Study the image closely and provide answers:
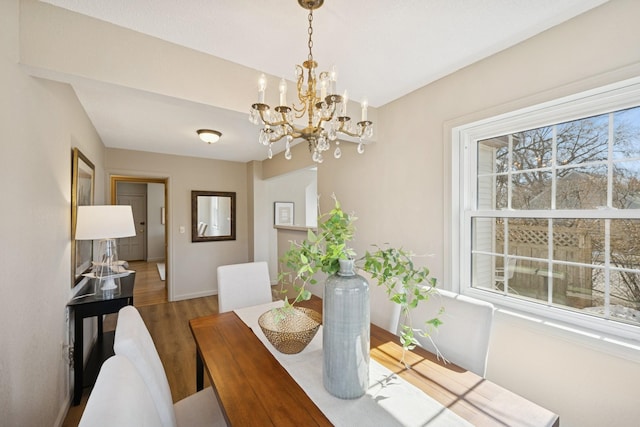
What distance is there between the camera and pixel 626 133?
1.36 metres

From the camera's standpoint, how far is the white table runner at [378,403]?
87 centimetres

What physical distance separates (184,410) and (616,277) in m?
2.20

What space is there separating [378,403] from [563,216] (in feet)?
4.77

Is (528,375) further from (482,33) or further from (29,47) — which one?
(29,47)

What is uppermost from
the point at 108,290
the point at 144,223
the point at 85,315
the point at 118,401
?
the point at 144,223

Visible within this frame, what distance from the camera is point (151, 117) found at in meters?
2.71

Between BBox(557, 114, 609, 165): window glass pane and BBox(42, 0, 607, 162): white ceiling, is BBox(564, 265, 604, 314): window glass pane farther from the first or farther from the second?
BBox(42, 0, 607, 162): white ceiling

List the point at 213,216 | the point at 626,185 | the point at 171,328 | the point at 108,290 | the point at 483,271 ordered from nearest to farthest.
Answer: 1. the point at 626,185
2. the point at 483,271
3. the point at 108,290
4. the point at 171,328
5. the point at 213,216

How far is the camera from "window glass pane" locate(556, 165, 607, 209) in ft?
4.69

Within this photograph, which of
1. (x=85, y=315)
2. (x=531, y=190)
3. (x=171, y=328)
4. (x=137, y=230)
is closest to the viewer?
(x=531, y=190)

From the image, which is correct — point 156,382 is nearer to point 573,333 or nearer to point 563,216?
point 573,333

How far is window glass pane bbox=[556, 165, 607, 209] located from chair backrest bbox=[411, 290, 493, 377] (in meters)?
0.81

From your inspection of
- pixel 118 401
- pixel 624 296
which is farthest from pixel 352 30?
pixel 624 296

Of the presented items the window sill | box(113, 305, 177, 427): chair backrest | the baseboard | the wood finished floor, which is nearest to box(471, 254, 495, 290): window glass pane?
the window sill
